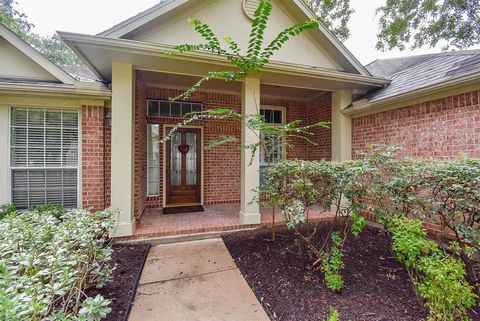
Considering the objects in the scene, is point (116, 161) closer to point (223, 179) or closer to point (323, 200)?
point (223, 179)

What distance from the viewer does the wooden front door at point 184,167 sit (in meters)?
6.11

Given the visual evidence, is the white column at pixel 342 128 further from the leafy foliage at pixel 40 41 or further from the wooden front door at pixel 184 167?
the leafy foliage at pixel 40 41

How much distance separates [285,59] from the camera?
4867 mm

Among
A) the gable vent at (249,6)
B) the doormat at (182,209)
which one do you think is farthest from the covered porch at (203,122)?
the gable vent at (249,6)

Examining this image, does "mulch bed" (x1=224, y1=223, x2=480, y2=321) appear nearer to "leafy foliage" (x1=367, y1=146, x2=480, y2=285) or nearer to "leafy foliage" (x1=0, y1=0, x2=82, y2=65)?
"leafy foliage" (x1=367, y1=146, x2=480, y2=285)

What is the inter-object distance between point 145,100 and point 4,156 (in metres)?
2.91

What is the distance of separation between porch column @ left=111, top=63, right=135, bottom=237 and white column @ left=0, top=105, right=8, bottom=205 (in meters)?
2.11

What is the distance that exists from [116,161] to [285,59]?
13.3 feet

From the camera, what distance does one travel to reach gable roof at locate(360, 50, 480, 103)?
11.9 ft

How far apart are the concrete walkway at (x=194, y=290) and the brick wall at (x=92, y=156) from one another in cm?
175

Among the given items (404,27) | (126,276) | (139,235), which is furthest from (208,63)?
(404,27)

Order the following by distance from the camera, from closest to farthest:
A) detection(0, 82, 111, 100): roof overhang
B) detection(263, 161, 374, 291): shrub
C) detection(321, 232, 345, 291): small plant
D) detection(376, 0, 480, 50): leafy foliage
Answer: detection(321, 232, 345, 291): small plant → detection(263, 161, 374, 291): shrub → detection(0, 82, 111, 100): roof overhang → detection(376, 0, 480, 50): leafy foliage

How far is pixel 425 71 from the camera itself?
15.0 ft

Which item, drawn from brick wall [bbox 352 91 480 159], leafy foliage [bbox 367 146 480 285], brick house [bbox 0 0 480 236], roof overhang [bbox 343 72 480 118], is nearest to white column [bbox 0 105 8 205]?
brick house [bbox 0 0 480 236]
